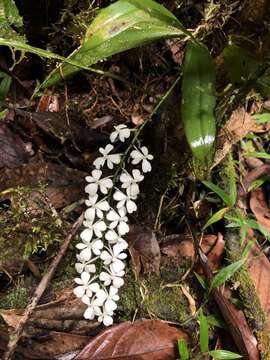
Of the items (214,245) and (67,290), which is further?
(214,245)

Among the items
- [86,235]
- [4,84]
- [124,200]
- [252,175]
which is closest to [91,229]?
[86,235]

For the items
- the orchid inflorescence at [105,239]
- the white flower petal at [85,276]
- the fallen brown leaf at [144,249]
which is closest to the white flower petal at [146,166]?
the orchid inflorescence at [105,239]

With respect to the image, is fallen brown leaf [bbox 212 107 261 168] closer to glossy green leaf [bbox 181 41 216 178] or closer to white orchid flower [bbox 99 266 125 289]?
glossy green leaf [bbox 181 41 216 178]

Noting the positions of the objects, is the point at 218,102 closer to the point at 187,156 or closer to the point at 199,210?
the point at 187,156

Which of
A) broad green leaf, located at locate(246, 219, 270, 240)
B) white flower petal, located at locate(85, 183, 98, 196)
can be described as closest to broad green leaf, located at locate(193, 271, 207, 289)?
broad green leaf, located at locate(246, 219, 270, 240)

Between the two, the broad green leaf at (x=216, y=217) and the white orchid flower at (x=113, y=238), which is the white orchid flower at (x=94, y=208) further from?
the broad green leaf at (x=216, y=217)

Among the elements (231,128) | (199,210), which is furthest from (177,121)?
(199,210)

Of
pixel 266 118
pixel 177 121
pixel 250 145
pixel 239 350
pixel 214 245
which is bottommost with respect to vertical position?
pixel 239 350
